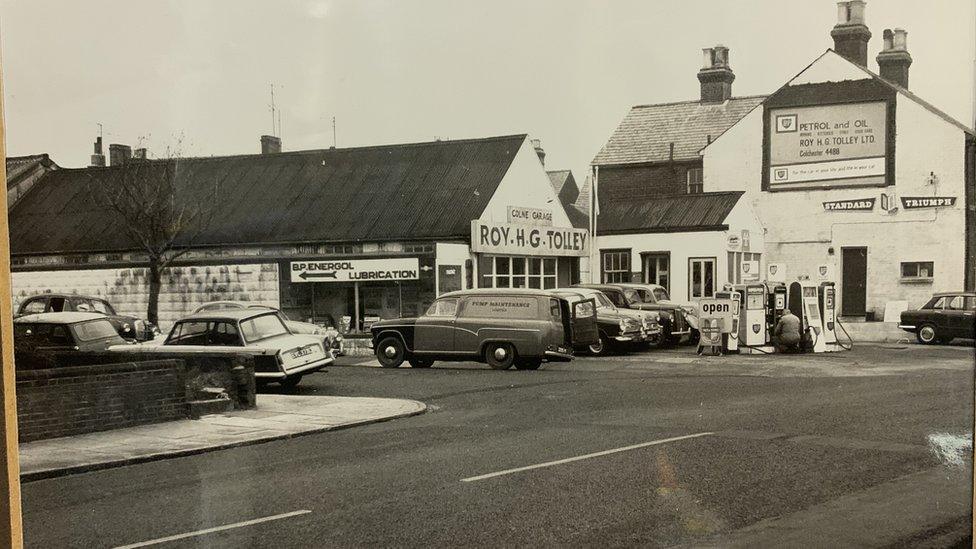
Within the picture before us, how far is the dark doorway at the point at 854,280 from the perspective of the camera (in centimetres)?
449

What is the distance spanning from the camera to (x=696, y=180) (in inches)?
200

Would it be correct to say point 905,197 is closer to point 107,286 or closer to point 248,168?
point 248,168

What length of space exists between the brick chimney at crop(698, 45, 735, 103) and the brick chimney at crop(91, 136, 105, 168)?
3.22 meters

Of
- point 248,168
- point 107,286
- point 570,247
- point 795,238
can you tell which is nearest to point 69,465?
point 107,286

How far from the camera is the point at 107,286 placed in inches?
180

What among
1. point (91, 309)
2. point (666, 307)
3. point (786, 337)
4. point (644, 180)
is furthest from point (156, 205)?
point (786, 337)

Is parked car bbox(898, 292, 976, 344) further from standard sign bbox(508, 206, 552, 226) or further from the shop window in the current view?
standard sign bbox(508, 206, 552, 226)

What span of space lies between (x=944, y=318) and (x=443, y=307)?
2799mm

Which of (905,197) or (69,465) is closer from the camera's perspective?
(905,197)

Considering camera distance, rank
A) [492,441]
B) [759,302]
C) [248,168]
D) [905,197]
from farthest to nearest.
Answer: [492,441]
[759,302]
[248,168]
[905,197]

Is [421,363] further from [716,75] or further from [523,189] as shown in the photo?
[716,75]

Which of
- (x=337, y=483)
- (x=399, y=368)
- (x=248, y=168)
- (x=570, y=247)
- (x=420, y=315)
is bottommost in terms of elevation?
(x=337, y=483)

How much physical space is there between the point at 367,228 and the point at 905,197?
9.37 ft

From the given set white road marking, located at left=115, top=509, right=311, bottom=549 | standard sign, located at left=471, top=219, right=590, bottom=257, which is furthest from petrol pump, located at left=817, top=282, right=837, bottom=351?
white road marking, located at left=115, top=509, right=311, bottom=549
